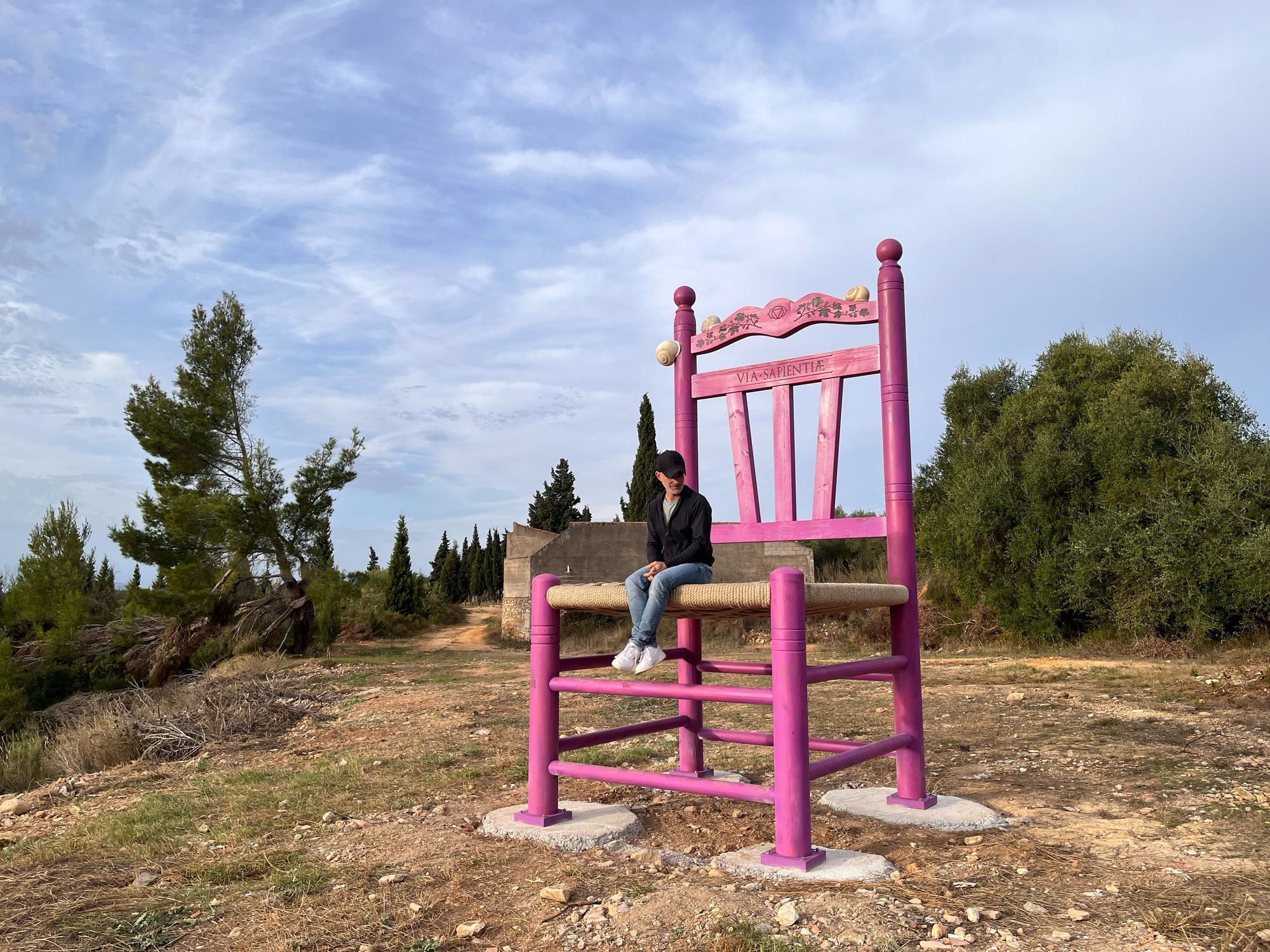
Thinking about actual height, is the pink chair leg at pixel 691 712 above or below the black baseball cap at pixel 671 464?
below

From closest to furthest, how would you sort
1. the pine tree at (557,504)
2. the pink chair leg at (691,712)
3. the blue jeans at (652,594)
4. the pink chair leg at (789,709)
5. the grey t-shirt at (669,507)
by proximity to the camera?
the pink chair leg at (789,709) → the blue jeans at (652,594) → the grey t-shirt at (669,507) → the pink chair leg at (691,712) → the pine tree at (557,504)

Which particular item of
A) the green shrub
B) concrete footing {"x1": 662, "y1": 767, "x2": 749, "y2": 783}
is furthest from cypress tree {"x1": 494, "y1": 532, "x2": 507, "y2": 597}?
concrete footing {"x1": 662, "y1": 767, "x2": 749, "y2": 783}

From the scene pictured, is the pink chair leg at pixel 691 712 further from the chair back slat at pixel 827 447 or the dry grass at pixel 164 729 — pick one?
the dry grass at pixel 164 729

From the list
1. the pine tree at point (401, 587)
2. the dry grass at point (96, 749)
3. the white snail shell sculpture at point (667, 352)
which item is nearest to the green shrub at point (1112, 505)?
the white snail shell sculpture at point (667, 352)

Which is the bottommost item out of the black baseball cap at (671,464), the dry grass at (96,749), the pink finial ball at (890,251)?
the dry grass at (96,749)

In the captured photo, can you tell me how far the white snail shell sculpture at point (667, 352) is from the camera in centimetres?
476

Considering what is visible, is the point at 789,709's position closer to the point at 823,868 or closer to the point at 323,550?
the point at 823,868

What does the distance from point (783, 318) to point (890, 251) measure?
0.61 meters

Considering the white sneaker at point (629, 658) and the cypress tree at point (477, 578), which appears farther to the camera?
the cypress tree at point (477, 578)

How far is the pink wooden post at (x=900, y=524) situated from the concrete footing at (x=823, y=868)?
979 mm

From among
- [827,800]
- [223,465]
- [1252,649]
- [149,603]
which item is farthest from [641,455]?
[827,800]

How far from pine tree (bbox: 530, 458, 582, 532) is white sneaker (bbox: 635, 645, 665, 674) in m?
34.9

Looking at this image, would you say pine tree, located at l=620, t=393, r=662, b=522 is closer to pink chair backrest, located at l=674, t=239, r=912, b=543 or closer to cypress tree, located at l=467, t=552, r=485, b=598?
cypress tree, located at l=467, t=552, r=485, b=598

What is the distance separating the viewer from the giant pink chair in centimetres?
316
